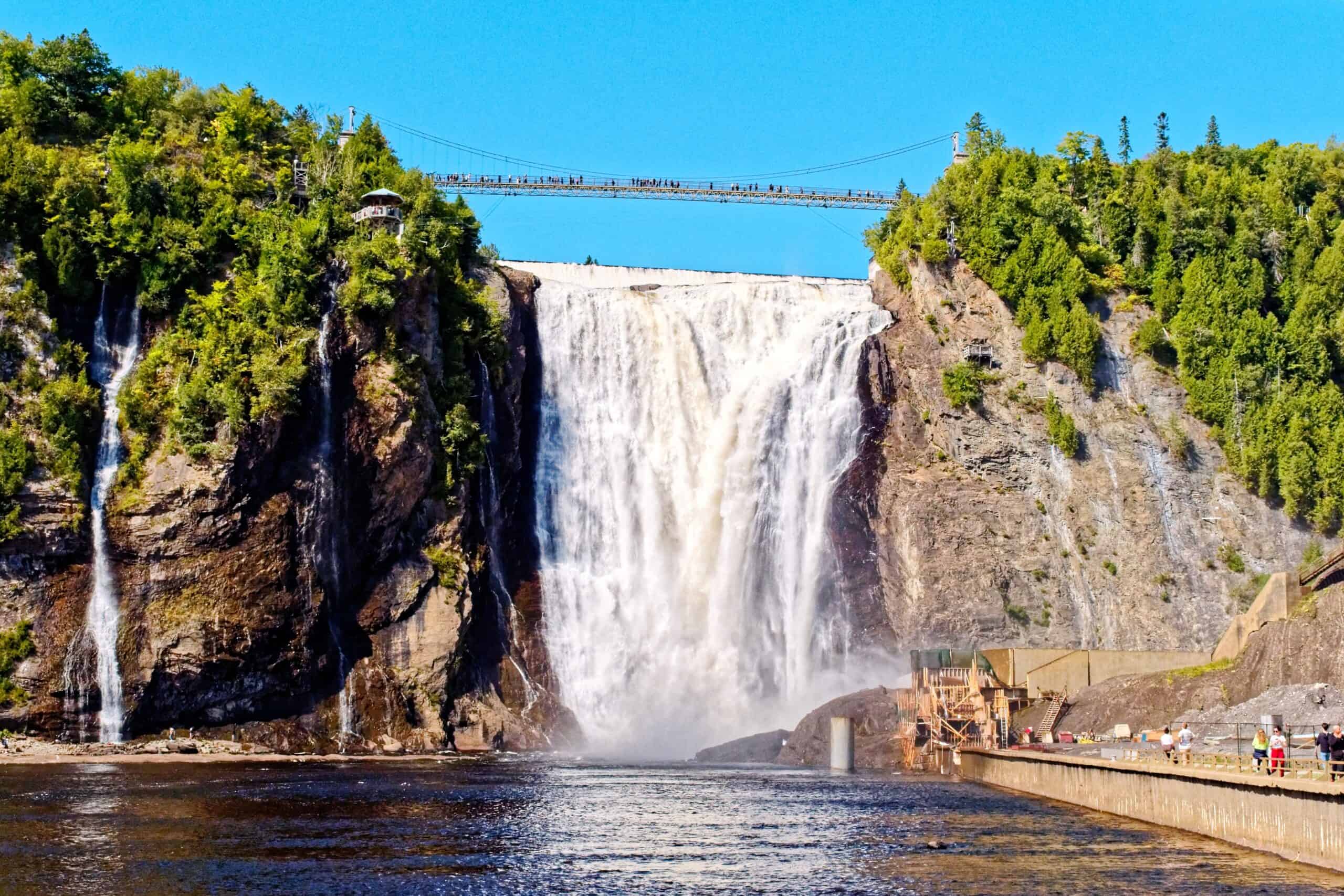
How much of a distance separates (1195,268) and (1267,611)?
36208 mm

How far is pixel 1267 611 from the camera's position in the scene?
71750 mm

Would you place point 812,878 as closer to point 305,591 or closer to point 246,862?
point 246,862

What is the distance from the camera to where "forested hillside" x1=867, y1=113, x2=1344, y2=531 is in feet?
315

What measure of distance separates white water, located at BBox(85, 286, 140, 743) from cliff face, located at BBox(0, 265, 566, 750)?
46 cm

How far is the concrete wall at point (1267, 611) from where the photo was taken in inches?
2778

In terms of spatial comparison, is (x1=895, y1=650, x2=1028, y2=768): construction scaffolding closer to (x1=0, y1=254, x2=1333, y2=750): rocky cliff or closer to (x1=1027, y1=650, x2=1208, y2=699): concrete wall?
(x1=1027, y1=650, x2=1208, y2=699): concrete wall

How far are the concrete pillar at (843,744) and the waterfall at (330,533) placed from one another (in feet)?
74.0

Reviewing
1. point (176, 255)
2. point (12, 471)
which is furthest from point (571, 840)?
point (176, 255)

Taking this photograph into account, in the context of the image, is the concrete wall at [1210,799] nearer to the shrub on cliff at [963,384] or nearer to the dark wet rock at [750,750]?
the dark wet rock at [750,750]

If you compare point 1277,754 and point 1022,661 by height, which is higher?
point 1022,661

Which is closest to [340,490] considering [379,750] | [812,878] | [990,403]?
[379,750]

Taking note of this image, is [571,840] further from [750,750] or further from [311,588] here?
[311,588]

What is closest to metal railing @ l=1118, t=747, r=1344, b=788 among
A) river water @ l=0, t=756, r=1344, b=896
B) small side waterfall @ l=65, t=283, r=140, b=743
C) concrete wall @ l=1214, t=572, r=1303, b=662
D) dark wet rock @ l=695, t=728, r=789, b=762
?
river water @ l=0, t=756, r=1344, b=896

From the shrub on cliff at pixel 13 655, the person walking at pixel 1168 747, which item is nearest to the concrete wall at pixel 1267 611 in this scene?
the person walking at pixel 1168 747
